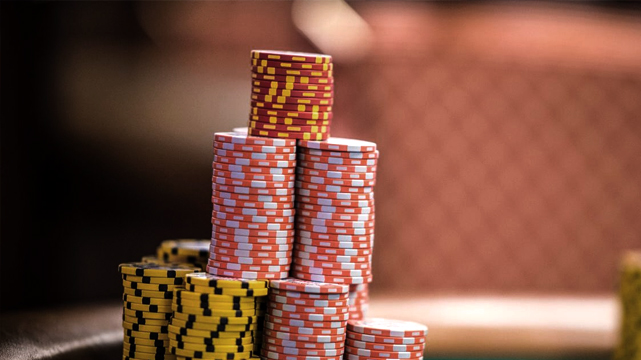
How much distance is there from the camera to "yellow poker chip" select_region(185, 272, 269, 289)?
9.21 feet

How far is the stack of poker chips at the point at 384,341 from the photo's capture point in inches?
115

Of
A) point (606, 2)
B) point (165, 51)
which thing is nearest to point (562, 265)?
point (606, 2)

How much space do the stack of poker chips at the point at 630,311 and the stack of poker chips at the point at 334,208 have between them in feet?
6.68

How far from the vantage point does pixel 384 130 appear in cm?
727

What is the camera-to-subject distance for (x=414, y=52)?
23.4 ft

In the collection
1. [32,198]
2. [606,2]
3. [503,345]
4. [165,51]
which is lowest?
[503,345]

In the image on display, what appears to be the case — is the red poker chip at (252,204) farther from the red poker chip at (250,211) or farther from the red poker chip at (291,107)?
the red poker chip at (291,107)

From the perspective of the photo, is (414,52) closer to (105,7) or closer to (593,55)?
(593,55)

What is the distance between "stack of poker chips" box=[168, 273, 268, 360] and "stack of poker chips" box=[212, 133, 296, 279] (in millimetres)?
92

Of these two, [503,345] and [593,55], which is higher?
[593,55]

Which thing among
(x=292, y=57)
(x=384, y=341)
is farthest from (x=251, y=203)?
(x=384, y=341)

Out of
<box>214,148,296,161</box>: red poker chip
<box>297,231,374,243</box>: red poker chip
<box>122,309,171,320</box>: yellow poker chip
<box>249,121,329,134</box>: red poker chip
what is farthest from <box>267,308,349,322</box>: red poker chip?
<box>249,121,329,134</box>: red poker chip

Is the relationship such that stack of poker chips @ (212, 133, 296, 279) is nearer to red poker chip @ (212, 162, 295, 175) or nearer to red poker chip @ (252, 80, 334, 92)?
red poker chip @ (212, 162, 295, 175)

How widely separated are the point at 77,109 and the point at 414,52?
235 cm
